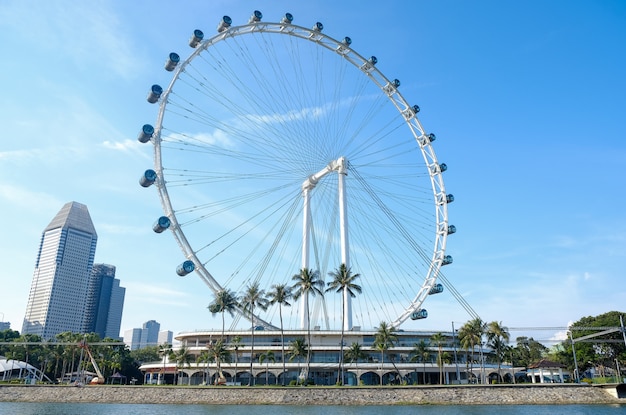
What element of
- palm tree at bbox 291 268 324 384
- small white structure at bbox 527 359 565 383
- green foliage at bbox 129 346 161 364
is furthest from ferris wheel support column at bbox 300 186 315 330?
green foliage at bbox 129 346 161 364

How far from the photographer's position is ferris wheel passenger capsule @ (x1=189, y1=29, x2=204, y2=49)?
63.0 metres

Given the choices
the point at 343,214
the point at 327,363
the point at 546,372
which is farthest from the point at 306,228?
the point at 546,372

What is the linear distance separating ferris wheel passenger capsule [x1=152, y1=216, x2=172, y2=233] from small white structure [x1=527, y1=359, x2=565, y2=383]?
249ft

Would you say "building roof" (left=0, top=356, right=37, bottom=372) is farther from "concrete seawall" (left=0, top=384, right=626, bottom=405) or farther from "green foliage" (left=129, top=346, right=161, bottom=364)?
"concrete seawall" (left=0, top=384, right=626, bottom=405)

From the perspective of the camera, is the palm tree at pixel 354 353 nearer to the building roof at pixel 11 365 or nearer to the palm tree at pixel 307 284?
the palm tree at pixel 307 284

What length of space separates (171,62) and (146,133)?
936 centimetres

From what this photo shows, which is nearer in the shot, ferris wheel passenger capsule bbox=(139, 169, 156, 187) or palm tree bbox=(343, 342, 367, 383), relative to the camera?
ferris wheel passenger capsule bbox=(139, 169, 156, 187)

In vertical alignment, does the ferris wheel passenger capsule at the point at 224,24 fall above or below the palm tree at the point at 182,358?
above

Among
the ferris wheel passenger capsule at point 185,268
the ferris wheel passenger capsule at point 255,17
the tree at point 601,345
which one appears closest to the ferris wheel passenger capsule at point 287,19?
the ferris wheel passenger capsule at point 255,17

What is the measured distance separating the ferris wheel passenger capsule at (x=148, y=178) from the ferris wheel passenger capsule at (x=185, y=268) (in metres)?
10.4

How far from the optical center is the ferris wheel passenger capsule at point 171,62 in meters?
61.7

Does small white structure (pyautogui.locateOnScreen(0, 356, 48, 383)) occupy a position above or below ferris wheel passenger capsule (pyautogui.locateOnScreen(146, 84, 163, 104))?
below

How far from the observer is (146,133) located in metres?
60.5

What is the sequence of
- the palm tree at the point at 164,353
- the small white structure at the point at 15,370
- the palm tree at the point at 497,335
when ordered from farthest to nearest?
the small white structure at the point at 15,370 → the palm tree at the point at 164,353 → the palm tree at the point at 497,335
